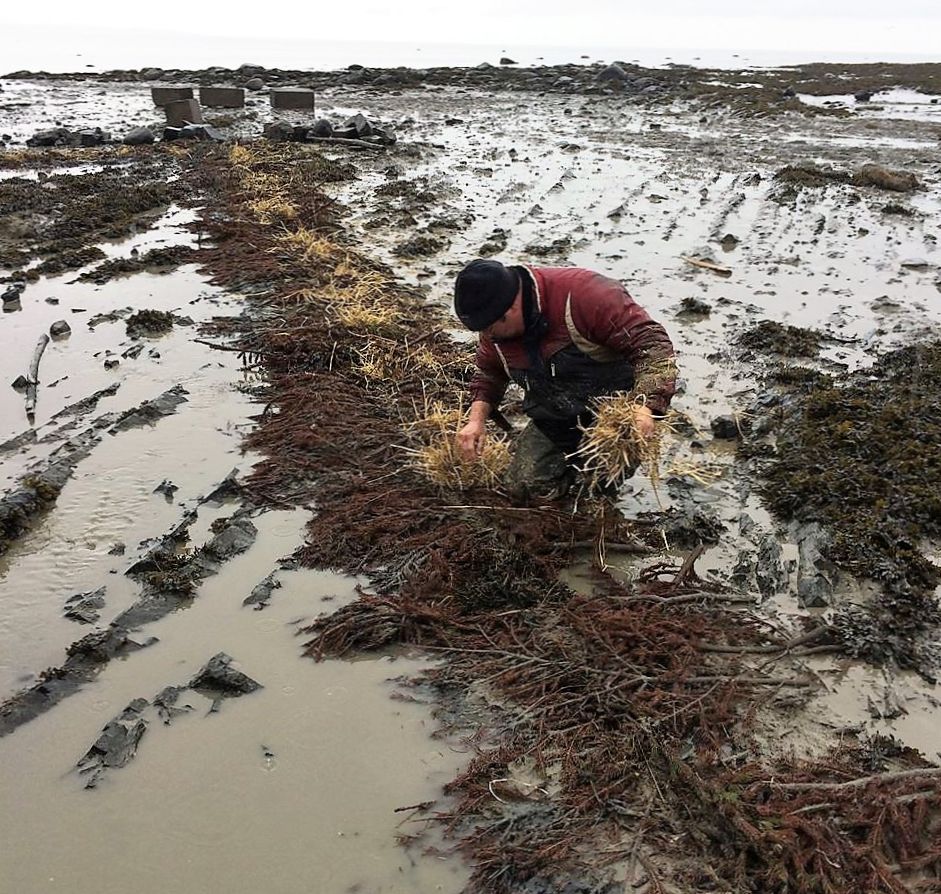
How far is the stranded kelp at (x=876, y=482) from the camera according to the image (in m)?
3.59

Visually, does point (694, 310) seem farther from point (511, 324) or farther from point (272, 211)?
point (272, 211)

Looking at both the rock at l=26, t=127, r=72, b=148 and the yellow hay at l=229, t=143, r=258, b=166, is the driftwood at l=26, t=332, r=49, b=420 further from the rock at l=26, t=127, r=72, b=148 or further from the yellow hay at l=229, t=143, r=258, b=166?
the rock at l=26, t=127, r=72, b=148

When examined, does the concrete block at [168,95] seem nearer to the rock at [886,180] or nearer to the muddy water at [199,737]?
the rock at [886,180]

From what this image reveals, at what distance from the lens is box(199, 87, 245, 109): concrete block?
81.7 ft

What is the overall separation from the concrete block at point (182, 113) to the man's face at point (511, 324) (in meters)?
18.9

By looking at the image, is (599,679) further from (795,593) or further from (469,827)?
(795,593)

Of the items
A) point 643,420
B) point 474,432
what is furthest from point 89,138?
point 643,420

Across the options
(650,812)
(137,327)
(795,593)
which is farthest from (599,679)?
(137,327)

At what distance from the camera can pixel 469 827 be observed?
2.65 m

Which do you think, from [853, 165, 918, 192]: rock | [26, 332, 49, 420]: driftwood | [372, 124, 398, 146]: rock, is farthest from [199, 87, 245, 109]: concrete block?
[26, 332, 49, 420]: driftwood

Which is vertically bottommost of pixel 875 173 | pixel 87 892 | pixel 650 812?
pixel 87 892

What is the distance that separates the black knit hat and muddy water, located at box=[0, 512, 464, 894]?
1.67m

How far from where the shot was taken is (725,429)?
213 inches

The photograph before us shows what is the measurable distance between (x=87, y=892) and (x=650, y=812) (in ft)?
6.25
